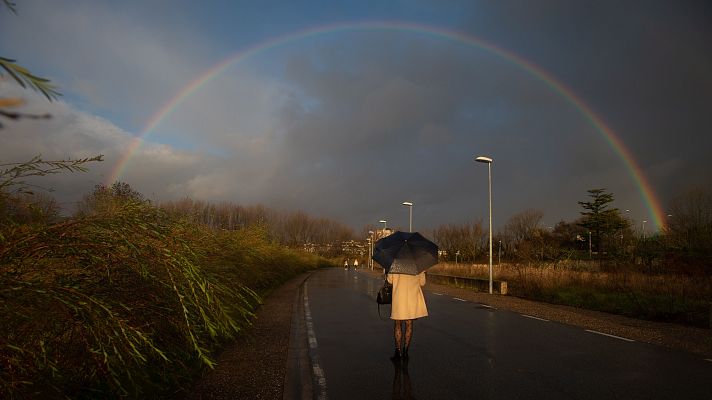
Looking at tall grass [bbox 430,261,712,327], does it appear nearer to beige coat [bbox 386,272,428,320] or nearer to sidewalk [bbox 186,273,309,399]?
beige coat [bbox 386,272,428,320]

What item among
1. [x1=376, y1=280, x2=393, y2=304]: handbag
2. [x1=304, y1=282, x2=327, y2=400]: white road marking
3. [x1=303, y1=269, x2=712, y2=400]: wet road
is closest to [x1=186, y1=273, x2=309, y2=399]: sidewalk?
[x1=304, y1=282, x2=327, y2=400]: white road marking

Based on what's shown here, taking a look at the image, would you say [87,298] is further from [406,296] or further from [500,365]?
[500,365]

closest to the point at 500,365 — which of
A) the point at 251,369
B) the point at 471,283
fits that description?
the point at 251,369

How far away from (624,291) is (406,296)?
1371 centimetres

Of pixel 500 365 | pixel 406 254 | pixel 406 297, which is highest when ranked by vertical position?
pixel 406 254

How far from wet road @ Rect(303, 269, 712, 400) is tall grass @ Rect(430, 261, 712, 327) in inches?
167

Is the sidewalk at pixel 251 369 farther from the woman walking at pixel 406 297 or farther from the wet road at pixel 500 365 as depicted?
the woman walking at pixel 406 297

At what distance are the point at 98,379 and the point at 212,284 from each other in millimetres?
1188

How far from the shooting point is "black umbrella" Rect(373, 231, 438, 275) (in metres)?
7.30

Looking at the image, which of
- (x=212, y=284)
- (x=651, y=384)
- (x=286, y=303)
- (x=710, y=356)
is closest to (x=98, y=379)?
(x=212, y=284)

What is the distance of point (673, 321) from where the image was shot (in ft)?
42.0

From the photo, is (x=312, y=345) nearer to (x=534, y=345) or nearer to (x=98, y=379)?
(x=534, y=345)

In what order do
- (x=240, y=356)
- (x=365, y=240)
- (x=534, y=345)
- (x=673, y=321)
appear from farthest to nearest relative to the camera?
(x=365, y=240) → (x=673, y=321) → (x=534, y=345) → (x=240, y=356)

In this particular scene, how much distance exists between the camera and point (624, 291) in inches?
688
